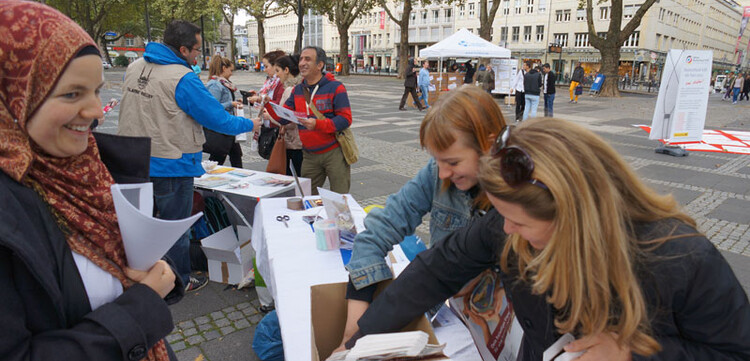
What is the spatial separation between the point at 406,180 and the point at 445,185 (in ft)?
15.2

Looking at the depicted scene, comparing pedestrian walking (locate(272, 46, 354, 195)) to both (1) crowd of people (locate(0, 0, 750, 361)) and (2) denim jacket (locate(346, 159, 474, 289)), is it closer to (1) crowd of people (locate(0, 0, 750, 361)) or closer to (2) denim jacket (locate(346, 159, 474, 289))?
(2) denim jacket (locate(346, 159, 474, 289))

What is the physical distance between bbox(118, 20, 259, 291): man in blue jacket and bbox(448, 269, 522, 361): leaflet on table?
2193mm

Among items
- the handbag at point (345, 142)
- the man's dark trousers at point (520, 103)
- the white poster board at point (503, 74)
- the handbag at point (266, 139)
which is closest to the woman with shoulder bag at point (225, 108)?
the handbag at point (266, 139)

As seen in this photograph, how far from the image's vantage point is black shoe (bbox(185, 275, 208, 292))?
11.4 feet

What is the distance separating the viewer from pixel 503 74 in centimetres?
1805

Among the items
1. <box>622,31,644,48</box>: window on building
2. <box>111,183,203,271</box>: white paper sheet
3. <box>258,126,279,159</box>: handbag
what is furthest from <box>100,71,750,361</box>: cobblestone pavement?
<box>622,31,644,48</box>: window on building

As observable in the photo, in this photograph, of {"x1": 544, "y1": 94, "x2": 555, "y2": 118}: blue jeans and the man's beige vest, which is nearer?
the man's beige vest

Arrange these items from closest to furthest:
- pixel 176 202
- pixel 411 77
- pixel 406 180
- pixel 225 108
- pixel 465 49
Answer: pixel 176 202
pixel 225 108
pixel 406 180
pixel 411 77
pixel 465 49

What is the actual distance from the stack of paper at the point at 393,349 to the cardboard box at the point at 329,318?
0.65ft

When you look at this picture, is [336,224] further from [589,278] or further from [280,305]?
[589,278]

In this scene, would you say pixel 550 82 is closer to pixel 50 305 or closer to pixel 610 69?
pixel 610 69

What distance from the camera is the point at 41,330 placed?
93 centimetres

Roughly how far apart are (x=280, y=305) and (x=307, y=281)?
23cm

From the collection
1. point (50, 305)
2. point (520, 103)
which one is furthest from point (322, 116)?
point (520, 103)
